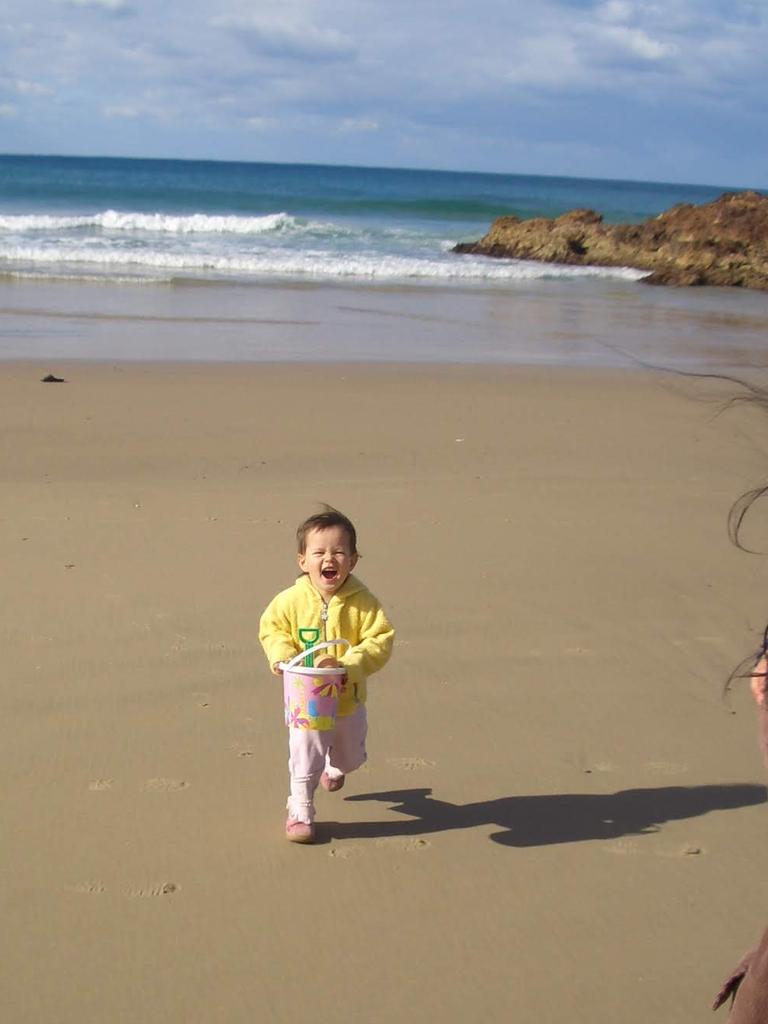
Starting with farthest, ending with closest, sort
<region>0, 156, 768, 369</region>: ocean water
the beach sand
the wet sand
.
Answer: <region>0, 156, 768, 369</region>: ocean water, the wet sand, the beach sand

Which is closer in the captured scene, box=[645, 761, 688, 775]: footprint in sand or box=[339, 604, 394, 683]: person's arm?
box=[339, 604, 394, 683]: person's arm

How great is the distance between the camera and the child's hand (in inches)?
56.1

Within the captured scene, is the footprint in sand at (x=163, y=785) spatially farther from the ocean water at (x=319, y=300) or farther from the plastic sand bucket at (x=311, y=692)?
the ocean water at (x=319, y=300)

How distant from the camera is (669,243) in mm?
27328

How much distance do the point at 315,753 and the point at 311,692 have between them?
22cm

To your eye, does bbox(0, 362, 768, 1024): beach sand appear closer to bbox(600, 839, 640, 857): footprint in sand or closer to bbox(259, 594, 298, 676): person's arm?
bbox(600, 839, 640, 857): footprint in sand

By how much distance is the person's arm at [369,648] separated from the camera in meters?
3.31

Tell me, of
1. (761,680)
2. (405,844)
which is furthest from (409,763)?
(761,680)

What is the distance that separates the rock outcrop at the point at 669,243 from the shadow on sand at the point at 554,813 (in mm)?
20554

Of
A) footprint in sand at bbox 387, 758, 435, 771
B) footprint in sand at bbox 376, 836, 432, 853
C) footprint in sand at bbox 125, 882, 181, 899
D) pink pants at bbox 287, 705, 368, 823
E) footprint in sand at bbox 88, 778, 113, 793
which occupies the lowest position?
footprint in sand at bbox 125, 882, 181, 899

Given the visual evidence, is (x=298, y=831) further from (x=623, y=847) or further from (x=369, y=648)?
(x=623, y=847)

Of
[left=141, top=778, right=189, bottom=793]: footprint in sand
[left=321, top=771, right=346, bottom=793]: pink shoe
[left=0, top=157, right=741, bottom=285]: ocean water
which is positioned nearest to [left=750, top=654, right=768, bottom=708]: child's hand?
[left=321, top=771, right=346, bottom=793]: pink shoe

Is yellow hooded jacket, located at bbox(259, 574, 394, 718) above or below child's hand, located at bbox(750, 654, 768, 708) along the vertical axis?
below

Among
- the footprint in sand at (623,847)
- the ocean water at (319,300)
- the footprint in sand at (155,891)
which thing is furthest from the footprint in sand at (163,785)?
the ocean water at (319,300)
